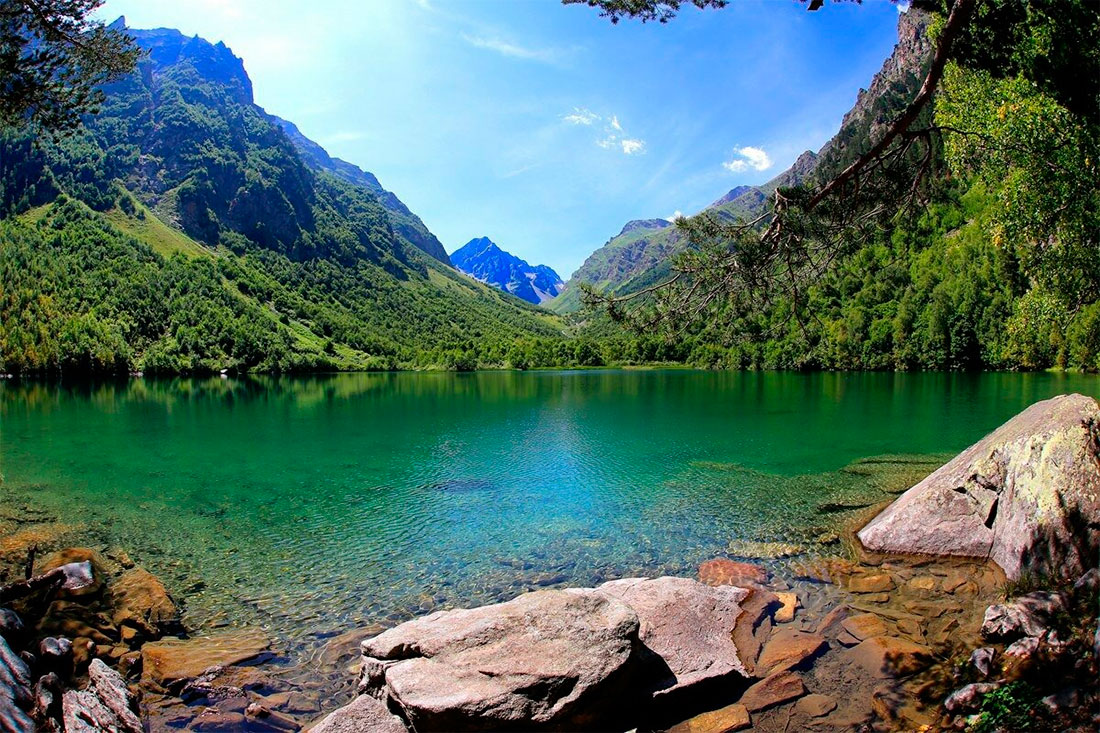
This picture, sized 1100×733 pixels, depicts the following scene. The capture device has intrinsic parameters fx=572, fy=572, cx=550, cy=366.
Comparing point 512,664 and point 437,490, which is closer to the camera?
point 512,664

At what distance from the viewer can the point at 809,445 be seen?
36.1 meters

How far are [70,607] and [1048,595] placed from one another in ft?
60.6

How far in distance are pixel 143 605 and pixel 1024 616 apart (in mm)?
17243

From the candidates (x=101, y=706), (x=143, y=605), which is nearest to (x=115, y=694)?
(x=101, y=706)

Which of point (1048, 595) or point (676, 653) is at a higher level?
point (1048, 595)

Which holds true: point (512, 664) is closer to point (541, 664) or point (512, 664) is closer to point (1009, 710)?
point (541, 664)

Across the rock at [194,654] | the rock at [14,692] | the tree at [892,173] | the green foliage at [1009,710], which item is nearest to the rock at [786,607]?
the green foliage at [1009,710]

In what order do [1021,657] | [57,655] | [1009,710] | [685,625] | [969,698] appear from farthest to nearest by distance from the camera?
1. [685,625]
2. [57,655]
3. [1021,657]
4. [969,698]
5. [1009,710]

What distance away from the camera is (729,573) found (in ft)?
48.4

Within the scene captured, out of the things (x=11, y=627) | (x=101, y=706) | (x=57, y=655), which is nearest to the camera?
(x=101, y=706)

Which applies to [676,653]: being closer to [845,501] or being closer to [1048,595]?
[1048,595]

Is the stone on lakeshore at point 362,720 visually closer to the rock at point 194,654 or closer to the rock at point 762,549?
the rock at point 194,654

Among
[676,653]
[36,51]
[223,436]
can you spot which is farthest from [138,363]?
[676,653]

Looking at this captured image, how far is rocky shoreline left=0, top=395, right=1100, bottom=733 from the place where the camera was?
7902mm
